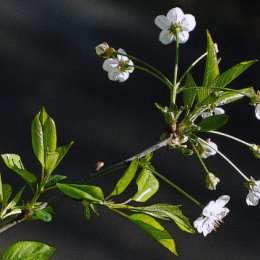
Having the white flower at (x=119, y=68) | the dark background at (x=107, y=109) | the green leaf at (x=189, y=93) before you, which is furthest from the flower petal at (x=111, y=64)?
the dark background at (x=107, y=109)

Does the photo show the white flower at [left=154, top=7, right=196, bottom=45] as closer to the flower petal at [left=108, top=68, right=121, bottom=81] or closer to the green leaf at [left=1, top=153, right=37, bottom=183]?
the flower petal at [left=108, top=68, right=121, bottom=81]

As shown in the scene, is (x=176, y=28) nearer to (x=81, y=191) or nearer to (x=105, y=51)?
(x=105, y=51)

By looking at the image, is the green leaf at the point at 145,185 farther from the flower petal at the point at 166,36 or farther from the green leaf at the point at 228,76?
the flower petal at the point at 166,36

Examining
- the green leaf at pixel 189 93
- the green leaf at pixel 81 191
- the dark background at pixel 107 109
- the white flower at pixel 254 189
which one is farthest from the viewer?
the dark background at pixel 107 109

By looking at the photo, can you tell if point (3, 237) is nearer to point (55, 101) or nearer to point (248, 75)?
point (55, 101)

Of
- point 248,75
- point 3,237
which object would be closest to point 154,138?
point 248,75

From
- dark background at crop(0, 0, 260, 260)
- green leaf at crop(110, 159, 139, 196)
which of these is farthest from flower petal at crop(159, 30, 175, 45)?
dark background at crop(0, 0, 260, 260)
